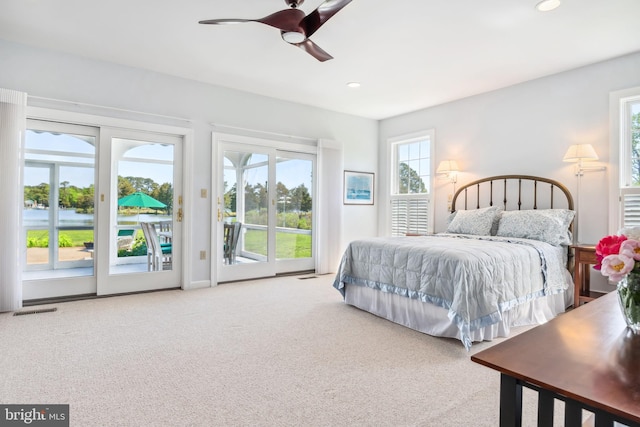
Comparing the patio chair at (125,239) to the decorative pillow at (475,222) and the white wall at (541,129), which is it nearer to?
the decorative pillow at (475,222)

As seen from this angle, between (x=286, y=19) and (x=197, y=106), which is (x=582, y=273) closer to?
(x=286, y=19)

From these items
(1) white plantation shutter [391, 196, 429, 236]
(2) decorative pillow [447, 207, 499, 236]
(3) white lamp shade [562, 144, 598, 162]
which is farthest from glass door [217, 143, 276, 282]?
(3) white lamp shade [562, 144, 598, 162]

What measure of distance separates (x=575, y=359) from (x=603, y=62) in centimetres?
416

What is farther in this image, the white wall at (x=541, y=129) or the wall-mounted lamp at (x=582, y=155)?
the white wall at (x=541, y=129)

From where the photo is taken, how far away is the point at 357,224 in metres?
6.35

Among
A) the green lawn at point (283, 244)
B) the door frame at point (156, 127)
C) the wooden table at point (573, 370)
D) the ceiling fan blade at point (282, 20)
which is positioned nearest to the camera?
the wooden table at point (573, 370)

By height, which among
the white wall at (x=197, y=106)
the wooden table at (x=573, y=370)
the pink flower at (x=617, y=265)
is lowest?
the wooden table at (x=573, y=370)

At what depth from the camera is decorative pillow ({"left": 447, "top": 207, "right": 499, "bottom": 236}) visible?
420 cm

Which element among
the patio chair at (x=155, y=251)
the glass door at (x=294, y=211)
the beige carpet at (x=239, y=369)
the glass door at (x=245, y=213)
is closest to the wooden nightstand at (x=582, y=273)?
the beige carpet at (x=239, y=369)

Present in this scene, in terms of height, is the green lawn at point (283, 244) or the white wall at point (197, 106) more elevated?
the white wall at point (197, 106)

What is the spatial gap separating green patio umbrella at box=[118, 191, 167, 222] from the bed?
249 cm

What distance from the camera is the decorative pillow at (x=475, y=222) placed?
13.8 feet

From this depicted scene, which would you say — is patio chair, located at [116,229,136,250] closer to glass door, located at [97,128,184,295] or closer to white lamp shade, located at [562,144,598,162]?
glass door, located at [97,128,184,295]

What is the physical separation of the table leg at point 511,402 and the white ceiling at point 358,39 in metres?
2.80
